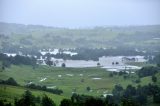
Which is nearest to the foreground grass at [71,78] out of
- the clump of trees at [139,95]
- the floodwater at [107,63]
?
the clump of trees at [139,95]

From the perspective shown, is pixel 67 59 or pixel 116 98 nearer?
pixel 116 98

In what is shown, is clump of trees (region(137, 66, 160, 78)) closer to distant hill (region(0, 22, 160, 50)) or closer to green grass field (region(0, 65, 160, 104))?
green grass field (region(0, 65, 160, 104))

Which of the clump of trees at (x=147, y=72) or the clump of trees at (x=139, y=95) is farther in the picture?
the clump of trees at (x=147, y=72)

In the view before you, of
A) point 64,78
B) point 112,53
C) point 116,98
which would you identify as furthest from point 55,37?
point 116,98

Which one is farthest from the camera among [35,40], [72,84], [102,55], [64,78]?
[35,40]

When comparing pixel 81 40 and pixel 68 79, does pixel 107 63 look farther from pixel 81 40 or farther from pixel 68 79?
pixel 81 40

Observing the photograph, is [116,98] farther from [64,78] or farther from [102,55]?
[102,55]

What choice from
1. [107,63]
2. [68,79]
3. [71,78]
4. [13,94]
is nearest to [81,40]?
[107,63]

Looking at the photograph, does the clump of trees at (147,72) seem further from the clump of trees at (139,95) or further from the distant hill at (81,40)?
the distant hill at (81,40)

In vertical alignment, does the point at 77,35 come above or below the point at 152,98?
above
